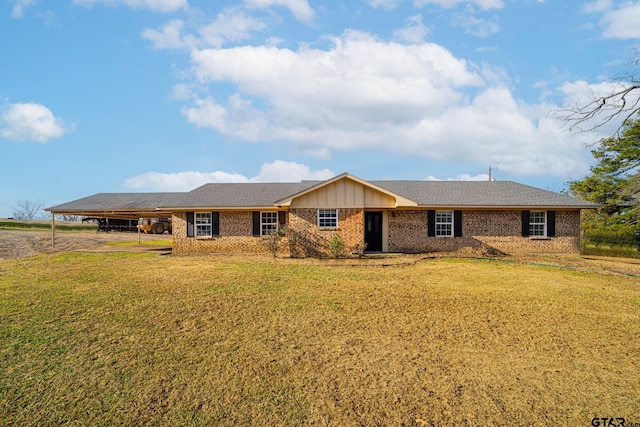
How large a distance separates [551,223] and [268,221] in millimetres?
14009

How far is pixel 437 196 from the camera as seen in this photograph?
65.1 ft

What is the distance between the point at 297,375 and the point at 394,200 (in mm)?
14132

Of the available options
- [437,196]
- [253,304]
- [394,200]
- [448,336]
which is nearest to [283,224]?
[394,200]

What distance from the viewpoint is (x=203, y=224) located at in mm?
19797

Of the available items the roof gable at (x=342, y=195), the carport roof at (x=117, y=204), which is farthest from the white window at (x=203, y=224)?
the carport roof at (x=117, y=204)

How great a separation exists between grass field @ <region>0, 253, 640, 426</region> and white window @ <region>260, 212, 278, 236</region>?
8811 mm

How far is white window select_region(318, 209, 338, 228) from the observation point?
18.3m

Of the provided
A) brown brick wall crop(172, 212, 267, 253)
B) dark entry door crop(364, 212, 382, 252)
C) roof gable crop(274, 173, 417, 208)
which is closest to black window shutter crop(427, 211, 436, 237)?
roof gable crop(274, 173, 417, 208)

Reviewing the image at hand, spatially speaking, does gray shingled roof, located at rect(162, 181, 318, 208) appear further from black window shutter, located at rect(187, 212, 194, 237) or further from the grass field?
the grass field

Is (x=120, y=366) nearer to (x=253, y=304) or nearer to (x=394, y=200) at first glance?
(x=253, y=304)

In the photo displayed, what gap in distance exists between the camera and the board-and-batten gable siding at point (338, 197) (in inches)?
712

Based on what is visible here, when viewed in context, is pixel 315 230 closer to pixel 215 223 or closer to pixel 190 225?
pixel 215 223

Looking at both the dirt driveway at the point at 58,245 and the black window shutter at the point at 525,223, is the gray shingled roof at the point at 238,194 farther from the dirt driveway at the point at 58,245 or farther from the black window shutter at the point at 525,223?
the black window shutter at the point at 525,223

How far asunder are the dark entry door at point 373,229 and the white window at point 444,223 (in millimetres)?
2825
